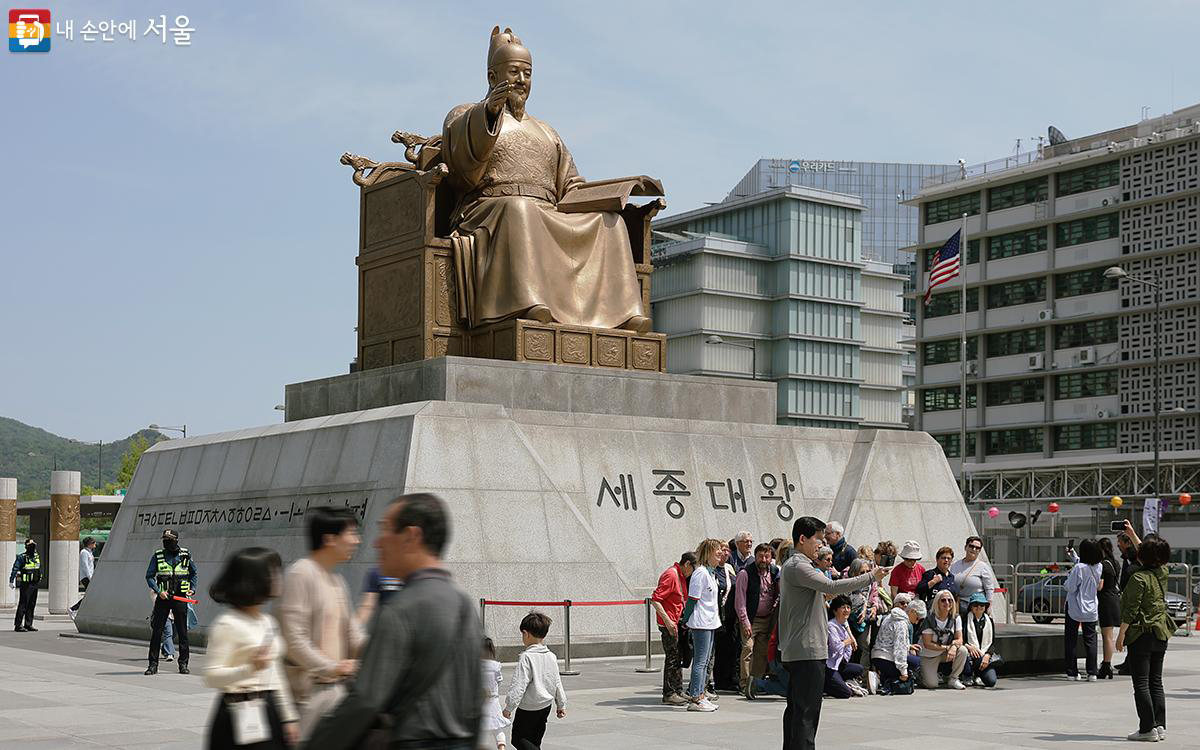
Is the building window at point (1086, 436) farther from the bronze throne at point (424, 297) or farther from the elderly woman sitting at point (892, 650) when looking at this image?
the elderly woman sitting at point (892, 650)

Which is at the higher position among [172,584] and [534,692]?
[172,584]

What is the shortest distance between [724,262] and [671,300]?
367cm

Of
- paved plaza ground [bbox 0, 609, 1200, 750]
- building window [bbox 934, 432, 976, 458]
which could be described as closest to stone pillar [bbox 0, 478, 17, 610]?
paved plaza ground [bbox 0, 609, 1200, 750]

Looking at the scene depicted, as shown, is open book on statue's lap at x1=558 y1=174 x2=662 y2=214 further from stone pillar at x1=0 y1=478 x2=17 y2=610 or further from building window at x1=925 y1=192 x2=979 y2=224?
building window at x1=925 y1=192 x2=979 y2=224

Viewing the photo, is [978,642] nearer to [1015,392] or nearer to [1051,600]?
[1051,600]

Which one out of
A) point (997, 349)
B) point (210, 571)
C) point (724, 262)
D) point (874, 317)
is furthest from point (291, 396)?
point (874, 317)

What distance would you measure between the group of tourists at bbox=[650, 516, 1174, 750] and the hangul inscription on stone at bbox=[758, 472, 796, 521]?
10.9 ft

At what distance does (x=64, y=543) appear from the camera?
29.9m

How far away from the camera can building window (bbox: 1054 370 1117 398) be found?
64250 mm

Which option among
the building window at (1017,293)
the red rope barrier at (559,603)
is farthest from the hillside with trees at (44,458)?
the red rope barrier at (559,603)

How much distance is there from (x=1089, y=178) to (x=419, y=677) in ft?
213

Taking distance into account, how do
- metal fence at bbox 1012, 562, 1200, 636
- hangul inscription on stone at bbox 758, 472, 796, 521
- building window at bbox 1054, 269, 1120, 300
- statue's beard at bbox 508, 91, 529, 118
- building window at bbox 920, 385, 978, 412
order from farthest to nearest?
1. building window at bbox 920, 385, 978, 412
2. building window at bbox 1054, 269, 1120, 300
3. metal fence at bbox 1012, 562, 1200, 636
4. statue's beard at bbox 508, 91, 529, 118
5. hangul inscription on stone at bbox 758, 472, 796, 521

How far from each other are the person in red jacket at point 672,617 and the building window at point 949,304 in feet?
196

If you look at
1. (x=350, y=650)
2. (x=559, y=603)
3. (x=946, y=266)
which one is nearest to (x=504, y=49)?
(x=559, y=603)
